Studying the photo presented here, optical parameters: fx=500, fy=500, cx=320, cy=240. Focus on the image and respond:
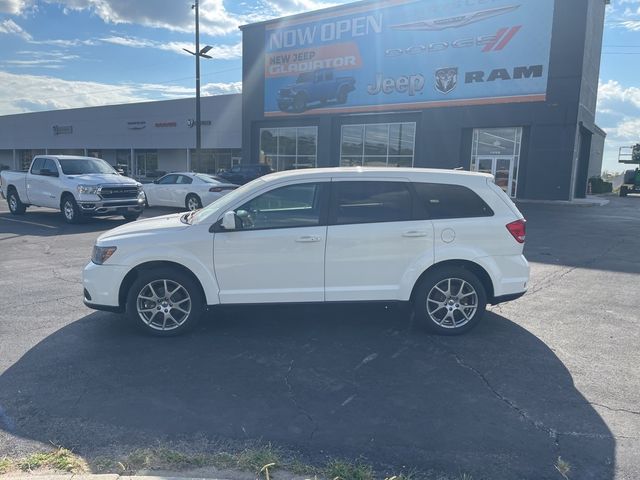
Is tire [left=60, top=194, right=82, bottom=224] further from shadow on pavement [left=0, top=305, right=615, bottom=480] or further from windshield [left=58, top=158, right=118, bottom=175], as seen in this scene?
shadow on pavement [left=0, top=305, right=615, bottom=480]

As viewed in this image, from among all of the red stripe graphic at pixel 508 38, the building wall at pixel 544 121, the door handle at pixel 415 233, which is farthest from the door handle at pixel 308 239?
the red stripe graphic at pixel 508 38

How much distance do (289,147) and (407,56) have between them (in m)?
10.4

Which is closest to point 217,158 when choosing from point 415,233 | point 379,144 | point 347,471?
point 379,144

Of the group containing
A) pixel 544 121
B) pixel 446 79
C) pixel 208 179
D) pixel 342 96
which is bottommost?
pixel 208 179

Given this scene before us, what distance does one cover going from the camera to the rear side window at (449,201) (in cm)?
535

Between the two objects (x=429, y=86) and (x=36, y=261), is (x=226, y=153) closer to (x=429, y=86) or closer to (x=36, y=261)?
(x=429, y=86)

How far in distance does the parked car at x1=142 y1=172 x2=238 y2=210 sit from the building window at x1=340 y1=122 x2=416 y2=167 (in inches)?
622

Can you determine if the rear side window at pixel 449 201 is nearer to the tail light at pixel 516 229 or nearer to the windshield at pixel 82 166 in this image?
the tail light at pixel 516 229

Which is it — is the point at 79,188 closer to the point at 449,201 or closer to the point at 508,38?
the point at 449,201

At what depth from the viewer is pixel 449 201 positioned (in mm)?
5391

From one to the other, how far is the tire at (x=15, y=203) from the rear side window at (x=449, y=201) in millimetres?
15568

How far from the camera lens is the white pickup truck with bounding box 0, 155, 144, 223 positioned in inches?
548

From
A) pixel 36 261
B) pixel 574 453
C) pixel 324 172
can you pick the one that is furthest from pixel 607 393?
pixel 36 261

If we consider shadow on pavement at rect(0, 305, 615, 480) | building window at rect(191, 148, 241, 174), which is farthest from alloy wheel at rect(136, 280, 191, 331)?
building window at rect(191, 148, 241, 174)
